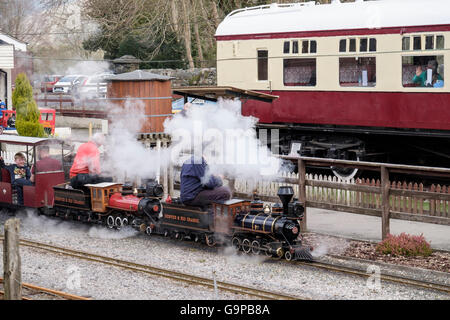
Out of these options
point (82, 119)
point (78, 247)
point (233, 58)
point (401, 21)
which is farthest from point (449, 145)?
point (82, 119)

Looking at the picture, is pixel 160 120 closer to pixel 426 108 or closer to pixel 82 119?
pixel 426 108

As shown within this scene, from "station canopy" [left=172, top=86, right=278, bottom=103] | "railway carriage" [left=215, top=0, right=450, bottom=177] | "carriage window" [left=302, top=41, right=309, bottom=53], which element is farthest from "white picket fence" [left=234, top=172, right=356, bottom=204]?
"carriage window" [left=302, top=41, right=309, bottom=53]

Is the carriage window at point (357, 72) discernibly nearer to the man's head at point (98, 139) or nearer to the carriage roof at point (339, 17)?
the carriage roof at point (339, 17)

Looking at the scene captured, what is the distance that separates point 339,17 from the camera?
16.9 metres

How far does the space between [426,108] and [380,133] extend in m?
1.37

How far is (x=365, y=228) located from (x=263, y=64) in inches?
279

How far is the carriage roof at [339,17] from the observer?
50.4ft

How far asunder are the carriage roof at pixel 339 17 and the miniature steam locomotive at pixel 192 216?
6785mm

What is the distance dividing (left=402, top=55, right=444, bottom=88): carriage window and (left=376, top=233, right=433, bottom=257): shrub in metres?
5.34

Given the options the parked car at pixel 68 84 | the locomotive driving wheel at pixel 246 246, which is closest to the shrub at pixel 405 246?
the locomotive driving wheel at pixel 246 246

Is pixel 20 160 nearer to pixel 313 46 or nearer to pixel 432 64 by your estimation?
pixel 313 46

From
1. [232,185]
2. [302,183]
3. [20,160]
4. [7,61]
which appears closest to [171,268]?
[302,183]

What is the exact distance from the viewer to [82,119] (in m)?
33.2

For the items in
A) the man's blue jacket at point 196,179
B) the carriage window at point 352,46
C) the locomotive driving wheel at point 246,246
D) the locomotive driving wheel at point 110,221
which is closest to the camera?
the locomotive driving wheel at point 246,246
